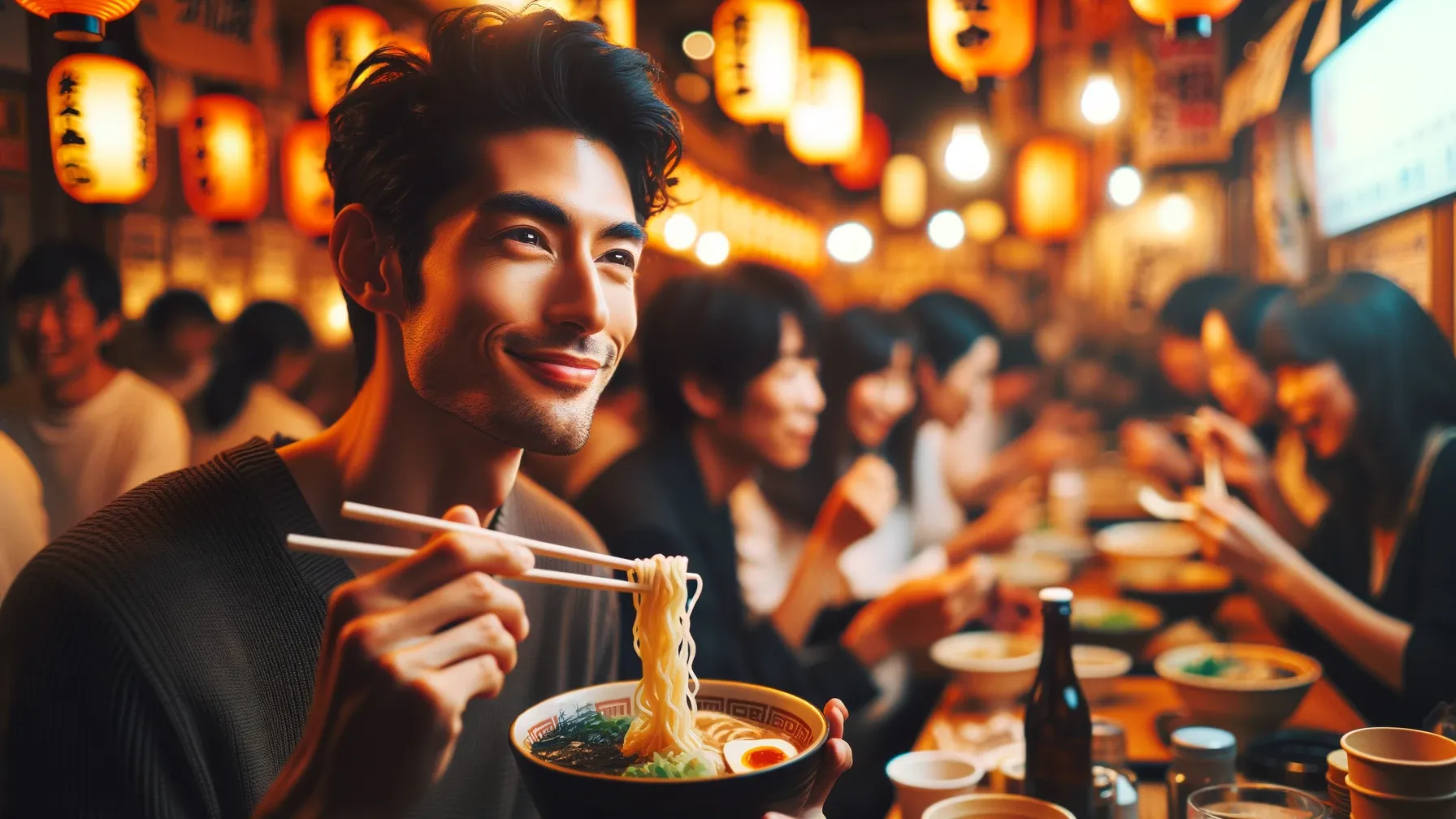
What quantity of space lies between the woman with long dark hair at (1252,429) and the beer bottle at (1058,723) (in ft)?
9.07

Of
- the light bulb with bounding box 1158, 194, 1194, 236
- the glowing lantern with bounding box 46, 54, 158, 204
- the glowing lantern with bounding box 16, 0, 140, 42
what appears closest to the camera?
the glowing lantern with bounding box 16, 0, 140, 42

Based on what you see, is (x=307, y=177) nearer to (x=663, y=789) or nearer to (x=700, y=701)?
(x=700, y=701)

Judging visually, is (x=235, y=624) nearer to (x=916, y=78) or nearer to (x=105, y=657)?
(x=105, y=657)

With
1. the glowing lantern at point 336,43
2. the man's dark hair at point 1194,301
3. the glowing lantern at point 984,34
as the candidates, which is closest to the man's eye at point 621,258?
the glowing lantern at point 984,34

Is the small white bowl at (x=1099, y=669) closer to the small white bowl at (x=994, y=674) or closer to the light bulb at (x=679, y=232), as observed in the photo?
the small white bowl at (x=994, y=674)

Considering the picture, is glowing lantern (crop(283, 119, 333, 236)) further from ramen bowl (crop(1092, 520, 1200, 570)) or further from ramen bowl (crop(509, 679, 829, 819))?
ramen bowl (crop(509, 679, 829, 819))

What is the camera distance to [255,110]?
215 inches

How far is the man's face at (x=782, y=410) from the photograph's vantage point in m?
3.57

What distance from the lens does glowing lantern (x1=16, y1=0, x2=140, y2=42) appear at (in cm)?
221

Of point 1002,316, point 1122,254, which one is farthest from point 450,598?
point 1002,316

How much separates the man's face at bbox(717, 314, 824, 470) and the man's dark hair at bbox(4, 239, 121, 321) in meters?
2.62

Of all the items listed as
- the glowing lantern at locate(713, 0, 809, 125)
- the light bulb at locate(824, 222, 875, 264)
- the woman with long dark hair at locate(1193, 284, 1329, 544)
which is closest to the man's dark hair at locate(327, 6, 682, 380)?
the glowing lantern at locate(713, 0, 809, 125)

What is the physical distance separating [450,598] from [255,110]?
5.23 metres

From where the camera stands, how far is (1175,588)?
448 cm
